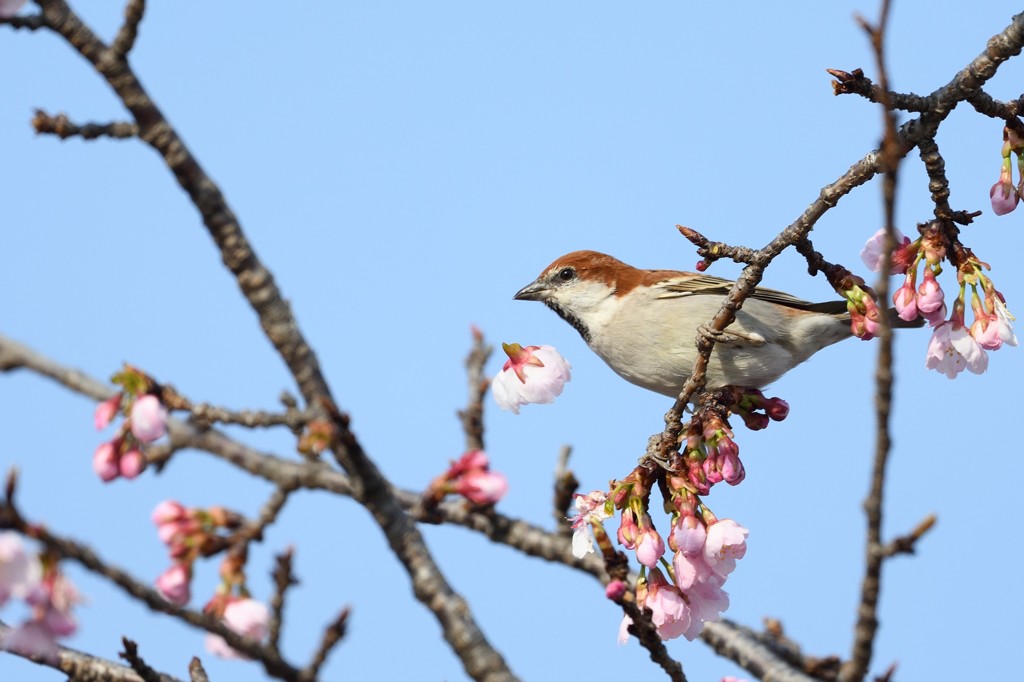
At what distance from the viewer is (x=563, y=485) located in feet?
19.7

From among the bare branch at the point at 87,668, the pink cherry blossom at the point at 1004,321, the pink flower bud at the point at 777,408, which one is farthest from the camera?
the pink flower bud at the point at 777,408

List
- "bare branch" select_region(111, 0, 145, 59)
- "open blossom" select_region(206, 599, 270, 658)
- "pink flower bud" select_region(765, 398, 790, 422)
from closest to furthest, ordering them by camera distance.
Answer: "bare branch" select_region(111, 0, 145, 59) < "open blossom" select_region(206, 599, 270, 658) < "pink flower bud" select_region(765, 398, 790, 422)

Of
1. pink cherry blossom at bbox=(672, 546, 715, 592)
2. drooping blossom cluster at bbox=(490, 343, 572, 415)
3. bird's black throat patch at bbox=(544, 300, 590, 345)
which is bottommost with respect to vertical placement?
pink cherry blossom at bbox=(672, 546, 715, 592)

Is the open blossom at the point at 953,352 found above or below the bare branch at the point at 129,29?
below

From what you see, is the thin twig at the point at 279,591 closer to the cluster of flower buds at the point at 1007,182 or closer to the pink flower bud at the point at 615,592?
the pink flower bud at the point at 615,592

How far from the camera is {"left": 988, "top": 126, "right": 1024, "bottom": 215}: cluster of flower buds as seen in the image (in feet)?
12.8

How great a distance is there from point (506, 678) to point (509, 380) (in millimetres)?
1535

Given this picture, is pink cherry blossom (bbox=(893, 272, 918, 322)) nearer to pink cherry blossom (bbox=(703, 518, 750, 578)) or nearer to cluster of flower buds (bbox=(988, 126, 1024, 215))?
cluster of flower buds (bbox=(988, 126, 1024, 215))

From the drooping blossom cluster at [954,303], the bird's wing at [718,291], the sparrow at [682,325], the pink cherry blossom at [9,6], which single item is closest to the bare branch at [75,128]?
the pink cherry blossom at [9,6]

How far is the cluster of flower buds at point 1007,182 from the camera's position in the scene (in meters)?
3.92

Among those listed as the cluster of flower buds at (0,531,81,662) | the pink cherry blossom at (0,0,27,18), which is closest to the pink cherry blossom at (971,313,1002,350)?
the cluster of flower buds at (0,531,81,662)

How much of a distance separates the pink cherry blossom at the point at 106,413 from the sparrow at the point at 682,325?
317 centimetres

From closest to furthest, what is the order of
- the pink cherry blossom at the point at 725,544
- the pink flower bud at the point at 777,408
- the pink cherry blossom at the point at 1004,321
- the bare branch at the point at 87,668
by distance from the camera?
the bare branch at the point at 87,668 < the pink cherry blossom at the point at 725,544 < the pink cherry blossom at the point at 1004,321 < the pink flower bud at the point at 777,408

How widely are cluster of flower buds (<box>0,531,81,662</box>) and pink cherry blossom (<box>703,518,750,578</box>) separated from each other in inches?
82.0
